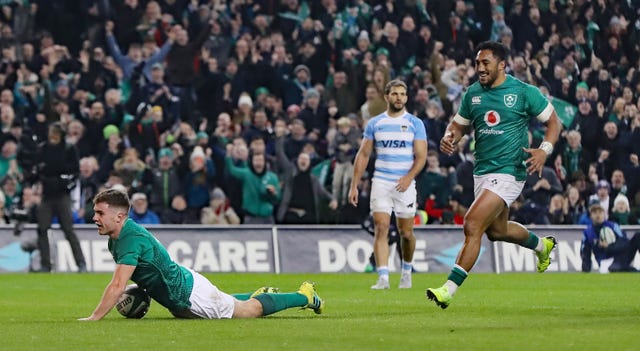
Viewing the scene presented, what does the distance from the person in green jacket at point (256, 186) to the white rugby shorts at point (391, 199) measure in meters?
Result: 7.01

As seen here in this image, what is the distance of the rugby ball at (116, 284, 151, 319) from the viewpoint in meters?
12.4

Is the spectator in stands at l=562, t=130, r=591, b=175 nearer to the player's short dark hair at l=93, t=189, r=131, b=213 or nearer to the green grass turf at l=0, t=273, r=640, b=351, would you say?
the green grass turf at l=0, t=273, r=640, b=351

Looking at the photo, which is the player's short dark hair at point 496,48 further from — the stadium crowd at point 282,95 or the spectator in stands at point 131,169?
the spectator in stands at point 131,169

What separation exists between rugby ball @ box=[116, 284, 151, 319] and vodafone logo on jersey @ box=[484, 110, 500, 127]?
3659mm

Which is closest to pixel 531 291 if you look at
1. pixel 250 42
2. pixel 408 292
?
pixel 408 292

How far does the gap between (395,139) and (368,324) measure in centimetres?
700

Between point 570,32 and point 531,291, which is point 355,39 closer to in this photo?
point 570,32

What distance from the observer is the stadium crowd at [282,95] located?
1013 inches

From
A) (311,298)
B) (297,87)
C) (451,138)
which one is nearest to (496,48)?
(451,138)

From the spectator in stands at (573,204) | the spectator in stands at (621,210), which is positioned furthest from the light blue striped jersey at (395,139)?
the spectator in stands at (573,204)

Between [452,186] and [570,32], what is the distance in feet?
24.9

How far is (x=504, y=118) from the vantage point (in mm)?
13828

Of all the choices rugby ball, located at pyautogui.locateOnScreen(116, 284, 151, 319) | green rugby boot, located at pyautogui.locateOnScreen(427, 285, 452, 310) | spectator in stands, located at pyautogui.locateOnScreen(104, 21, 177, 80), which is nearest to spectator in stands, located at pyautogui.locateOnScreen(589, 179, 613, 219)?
spectator in stands, located at pyautogui.locateOnScreen(104, 21, 177, 80)

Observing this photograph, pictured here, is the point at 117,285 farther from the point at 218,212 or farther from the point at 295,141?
the point at 295,141
